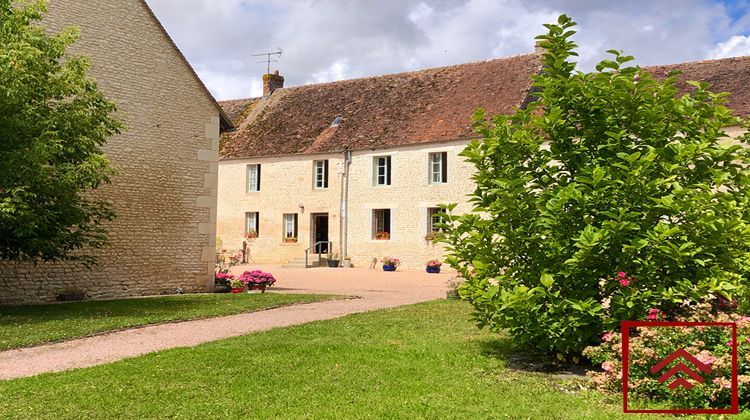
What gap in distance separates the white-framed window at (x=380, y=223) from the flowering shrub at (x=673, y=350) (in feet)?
66.1

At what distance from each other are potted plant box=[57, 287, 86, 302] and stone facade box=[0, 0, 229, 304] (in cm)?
9

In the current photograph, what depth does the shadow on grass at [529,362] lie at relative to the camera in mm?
6782

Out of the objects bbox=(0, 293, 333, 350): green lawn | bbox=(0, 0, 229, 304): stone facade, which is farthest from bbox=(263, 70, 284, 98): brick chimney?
bbox=(0, 293, 333, 350): green lawn

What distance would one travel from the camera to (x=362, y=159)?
26.4 metres

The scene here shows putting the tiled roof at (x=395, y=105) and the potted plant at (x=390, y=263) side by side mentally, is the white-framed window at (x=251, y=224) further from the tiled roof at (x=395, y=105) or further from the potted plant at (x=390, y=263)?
the potted plant at (x=390, y=263)

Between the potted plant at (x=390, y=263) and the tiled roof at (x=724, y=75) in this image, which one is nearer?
the tiled roof at (x=724, y=75)

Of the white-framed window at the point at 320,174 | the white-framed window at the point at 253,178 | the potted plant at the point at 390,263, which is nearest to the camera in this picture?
the potted plant at the point at 390,263

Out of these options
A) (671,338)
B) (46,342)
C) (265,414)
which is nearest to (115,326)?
(46,342)

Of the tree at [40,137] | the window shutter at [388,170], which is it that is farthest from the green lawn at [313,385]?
the window shutter at [388,170]

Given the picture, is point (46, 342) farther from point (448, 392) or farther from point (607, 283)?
point (607, 283)

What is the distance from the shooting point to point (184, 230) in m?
15.7

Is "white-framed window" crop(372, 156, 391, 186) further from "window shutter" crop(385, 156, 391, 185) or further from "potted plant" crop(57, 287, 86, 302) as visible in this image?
"potted plant" crop(57, 287, 86, 302)

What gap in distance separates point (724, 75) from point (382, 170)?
40.1ft

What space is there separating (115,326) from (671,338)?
24.6ft
